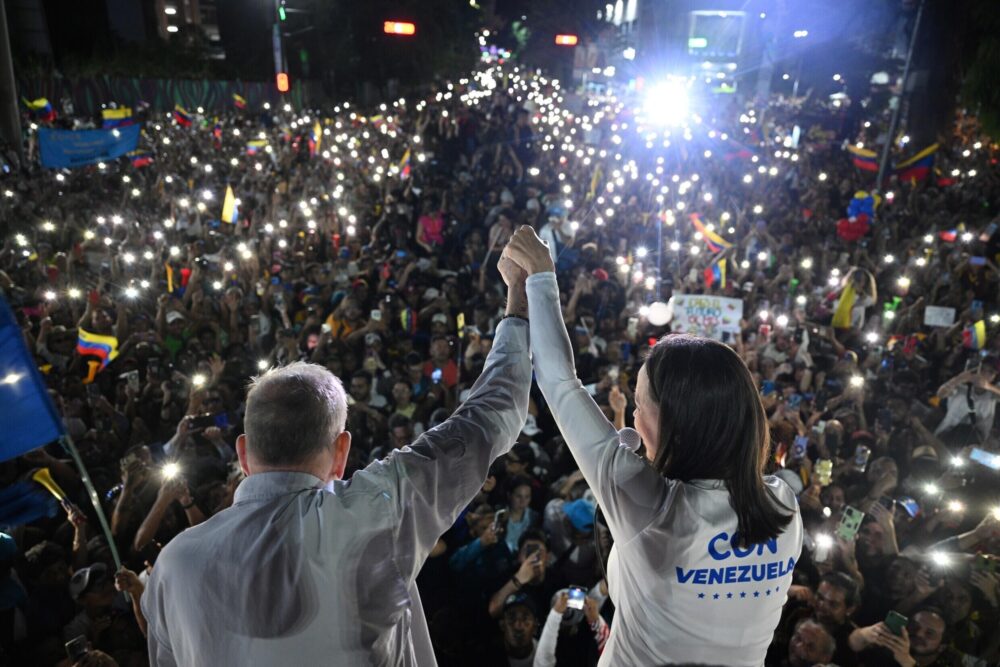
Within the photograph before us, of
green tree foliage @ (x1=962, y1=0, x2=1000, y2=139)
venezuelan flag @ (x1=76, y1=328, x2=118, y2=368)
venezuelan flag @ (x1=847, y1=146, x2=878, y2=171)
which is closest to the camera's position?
venezuelan flag @ (x1=76, y1=328, x2=118, y2=368)

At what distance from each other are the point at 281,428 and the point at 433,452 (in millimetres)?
356

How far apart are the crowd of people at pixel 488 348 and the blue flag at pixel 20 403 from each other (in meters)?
0.91

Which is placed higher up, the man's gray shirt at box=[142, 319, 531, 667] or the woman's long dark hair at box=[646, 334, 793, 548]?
the woman's long dark hair at box=[646, 334, 793, 548]

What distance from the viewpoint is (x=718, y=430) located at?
145 centimetres

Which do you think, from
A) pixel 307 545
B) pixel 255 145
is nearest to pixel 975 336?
pixel 307 545

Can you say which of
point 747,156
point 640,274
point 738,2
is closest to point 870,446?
point 640,274

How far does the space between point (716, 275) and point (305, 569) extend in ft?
30.6

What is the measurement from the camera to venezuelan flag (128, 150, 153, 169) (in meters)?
14.5

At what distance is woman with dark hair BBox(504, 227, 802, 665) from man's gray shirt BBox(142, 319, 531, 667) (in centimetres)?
40

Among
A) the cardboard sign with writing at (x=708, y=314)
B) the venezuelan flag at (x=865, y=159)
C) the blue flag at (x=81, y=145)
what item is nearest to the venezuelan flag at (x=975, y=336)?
the cardboard sign with writing at (x=708, y=314)

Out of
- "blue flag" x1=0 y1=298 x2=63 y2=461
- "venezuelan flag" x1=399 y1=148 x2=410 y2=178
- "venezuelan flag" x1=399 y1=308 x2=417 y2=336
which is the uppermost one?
"blue flag" x1=0 y1=298 x2=63 y2=461

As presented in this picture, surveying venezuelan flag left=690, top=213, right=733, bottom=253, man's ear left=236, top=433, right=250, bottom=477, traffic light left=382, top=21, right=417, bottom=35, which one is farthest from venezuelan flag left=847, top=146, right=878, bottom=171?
man's ear left=236, top=433, right=250, bottom=477

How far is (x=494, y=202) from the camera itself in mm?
14336

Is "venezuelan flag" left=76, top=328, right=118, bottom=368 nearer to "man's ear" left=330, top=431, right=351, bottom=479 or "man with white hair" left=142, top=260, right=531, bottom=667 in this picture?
"man with white hair" left=142, top=260, right=531, bottom=667
